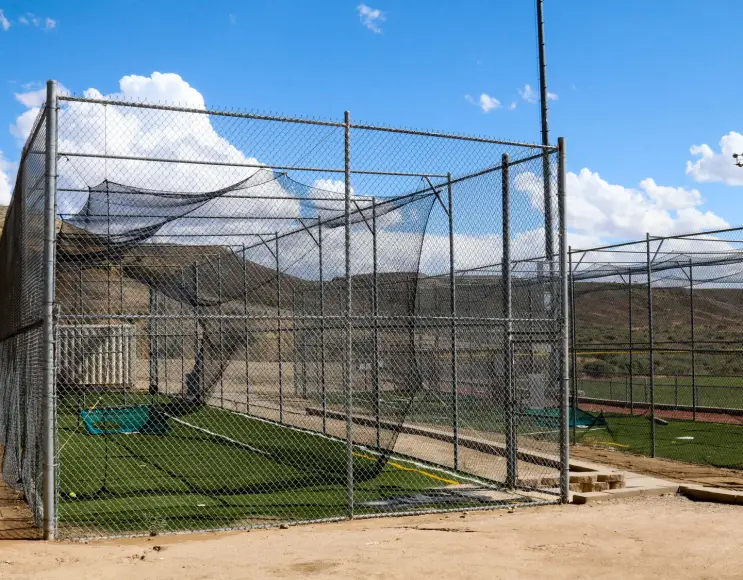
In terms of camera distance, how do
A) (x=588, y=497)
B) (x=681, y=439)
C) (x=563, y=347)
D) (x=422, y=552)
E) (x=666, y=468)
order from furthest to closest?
1. (x=681, y=439)
2. (x=666, y=468)
3. (x=563, y=347)
4. (x=588, y=497)
5. (x=422, y=552)

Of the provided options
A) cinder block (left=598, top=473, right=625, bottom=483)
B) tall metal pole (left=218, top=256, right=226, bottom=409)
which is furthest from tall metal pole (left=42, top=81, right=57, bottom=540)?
tall metal pole (left=218, top=256, right=226, bottom=409)

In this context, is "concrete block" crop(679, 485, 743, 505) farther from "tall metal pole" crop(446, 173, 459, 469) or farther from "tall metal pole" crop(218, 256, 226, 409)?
"tall metal pole" crop(218, 256, 226, 409)

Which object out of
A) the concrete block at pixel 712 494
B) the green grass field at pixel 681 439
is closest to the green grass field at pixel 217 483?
the concrete block at pixel 712 494

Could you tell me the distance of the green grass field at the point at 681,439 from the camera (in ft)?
41.7

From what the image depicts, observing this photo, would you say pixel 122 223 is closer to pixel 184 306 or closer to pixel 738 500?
pixel 184 306

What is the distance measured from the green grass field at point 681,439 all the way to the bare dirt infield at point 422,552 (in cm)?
477

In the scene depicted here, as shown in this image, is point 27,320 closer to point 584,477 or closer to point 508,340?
point 508,340

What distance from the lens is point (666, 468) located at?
1148cm

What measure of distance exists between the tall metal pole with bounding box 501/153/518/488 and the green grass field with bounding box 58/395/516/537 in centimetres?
81

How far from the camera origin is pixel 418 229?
10984mm

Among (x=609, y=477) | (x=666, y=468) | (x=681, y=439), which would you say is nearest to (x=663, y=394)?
(x=681, y=439)

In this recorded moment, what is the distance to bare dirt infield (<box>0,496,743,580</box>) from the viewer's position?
239 inches

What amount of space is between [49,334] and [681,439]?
11.5 m

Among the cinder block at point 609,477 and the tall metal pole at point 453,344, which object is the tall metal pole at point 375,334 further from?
the cinder block at point 609,477
